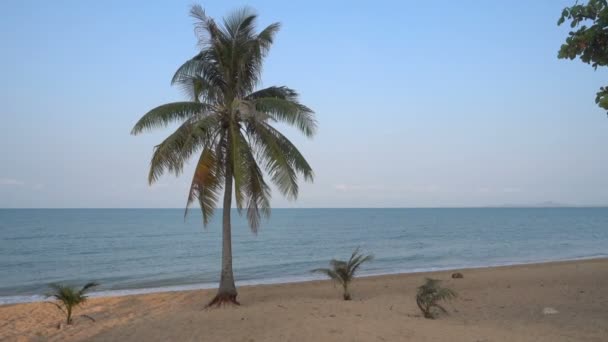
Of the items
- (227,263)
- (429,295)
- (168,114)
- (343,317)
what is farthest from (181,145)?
(429,295)

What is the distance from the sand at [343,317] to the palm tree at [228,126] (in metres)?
2.16

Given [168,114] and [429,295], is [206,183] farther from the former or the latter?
[429,295]

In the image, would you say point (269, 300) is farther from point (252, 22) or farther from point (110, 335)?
point (252, 22)

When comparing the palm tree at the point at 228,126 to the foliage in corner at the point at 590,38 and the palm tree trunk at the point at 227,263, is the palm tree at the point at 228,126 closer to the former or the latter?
the palm tree trunk at the point at 227,263

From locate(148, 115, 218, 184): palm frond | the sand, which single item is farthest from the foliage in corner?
locate(148, 115, 218, 184): palm frond

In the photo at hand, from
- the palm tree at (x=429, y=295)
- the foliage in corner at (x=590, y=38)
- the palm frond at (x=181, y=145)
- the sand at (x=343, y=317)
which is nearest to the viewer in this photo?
the foliage in corner at (x=590, y=38)

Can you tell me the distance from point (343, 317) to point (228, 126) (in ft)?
18.2

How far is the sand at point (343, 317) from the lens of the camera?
351 inches

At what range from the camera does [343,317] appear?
409 inches

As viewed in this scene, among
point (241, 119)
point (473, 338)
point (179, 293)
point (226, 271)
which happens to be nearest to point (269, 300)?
point (226, 271)

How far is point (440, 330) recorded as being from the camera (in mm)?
9016

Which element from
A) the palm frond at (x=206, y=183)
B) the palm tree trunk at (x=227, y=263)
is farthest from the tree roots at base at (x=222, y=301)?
the palm frond at (x=206, y=183)

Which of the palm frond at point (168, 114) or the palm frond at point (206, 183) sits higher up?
the palm frond at point (168, 114)

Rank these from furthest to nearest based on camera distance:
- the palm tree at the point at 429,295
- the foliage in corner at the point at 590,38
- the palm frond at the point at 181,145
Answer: the palm frond at the point at 181,145, the palm tree at the point at 429,295, the foliage in corner at the point at 590,38
